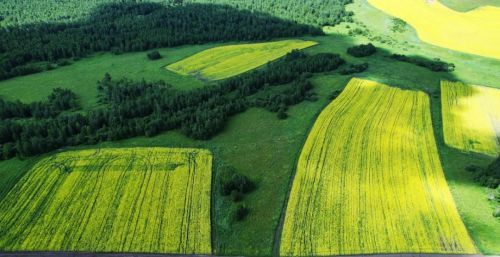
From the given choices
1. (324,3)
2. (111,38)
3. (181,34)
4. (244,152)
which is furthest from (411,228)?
(324,3)

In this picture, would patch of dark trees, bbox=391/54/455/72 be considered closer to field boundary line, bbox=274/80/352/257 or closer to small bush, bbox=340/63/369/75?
small bush, bbox=340/63/369/75

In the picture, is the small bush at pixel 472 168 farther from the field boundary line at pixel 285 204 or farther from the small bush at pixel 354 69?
the small bush at pixel 354 69

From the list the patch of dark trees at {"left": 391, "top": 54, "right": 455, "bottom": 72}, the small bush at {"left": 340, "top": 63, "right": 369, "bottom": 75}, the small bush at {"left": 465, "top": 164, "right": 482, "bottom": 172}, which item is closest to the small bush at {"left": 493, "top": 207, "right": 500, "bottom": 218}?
the small bush at {"left": 465, "top": 164, "right": 482, "bottom": 172}

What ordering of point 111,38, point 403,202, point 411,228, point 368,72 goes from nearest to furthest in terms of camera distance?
point 411,228, point 403,202, point 368,72, point 111,38

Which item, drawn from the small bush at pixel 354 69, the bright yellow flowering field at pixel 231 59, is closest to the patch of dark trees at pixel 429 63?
the small bush at pixel 354 69

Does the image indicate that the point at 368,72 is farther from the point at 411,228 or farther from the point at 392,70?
the point at 411,228

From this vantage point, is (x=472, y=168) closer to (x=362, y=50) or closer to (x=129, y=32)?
(x=362, y=50)
